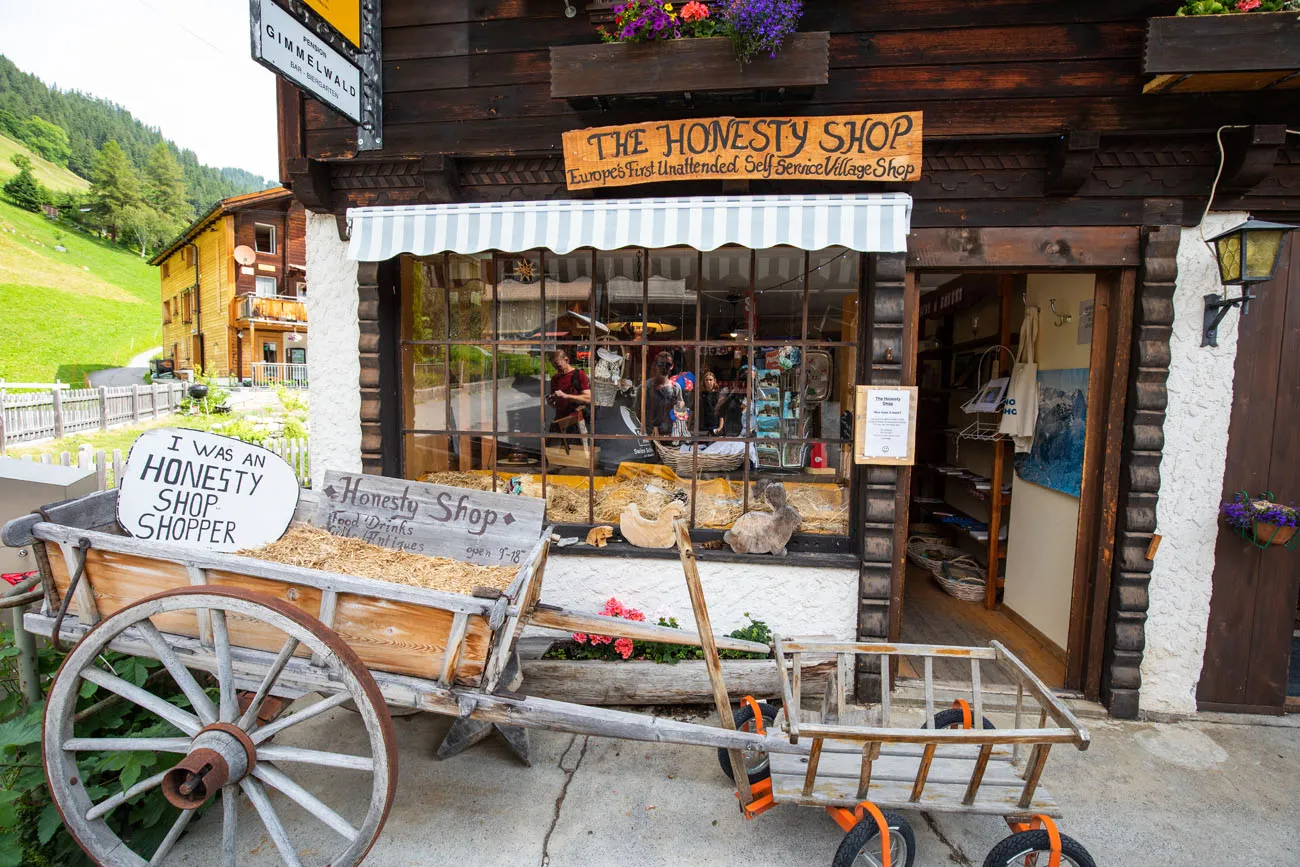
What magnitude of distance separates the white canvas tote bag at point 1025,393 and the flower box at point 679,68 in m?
2.68

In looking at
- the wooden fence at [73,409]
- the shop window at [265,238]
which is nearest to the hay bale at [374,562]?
the wooden fence at [73,409]

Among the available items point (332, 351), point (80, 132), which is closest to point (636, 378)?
point (332, 351)

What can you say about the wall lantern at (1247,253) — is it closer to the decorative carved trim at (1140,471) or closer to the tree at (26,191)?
the decorative carved trim at (1140,471)

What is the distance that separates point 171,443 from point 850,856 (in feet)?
10.9

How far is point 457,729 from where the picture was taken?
3.14m

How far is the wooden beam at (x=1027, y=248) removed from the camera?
359cm

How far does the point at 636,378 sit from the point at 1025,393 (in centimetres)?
302

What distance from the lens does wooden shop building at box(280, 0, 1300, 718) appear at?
352cm

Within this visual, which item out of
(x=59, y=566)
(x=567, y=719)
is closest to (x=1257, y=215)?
(x=567, y=719)

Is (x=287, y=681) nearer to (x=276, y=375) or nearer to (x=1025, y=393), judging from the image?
(x=1025, y=393)

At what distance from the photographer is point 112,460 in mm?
5629

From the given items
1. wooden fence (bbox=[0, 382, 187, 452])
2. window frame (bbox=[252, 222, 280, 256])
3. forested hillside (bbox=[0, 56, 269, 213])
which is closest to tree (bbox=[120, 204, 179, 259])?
forested hillside (bbox=[0, 56, 269, 213])

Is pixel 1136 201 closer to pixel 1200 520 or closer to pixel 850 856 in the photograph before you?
pixel 1200 520

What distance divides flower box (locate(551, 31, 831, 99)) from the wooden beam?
1129 millimetres
